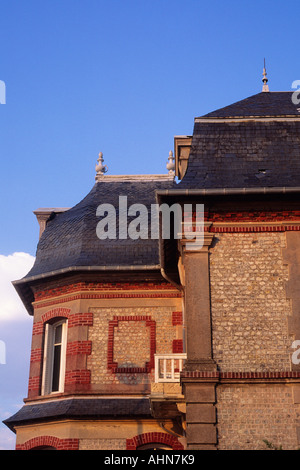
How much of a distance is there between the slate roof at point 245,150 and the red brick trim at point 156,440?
6.57 m

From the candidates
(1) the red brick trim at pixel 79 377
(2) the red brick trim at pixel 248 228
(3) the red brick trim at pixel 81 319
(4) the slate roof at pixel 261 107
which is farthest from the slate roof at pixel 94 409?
(4) the slate roof at pixel 261 107

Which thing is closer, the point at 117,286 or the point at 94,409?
the point at 94,409

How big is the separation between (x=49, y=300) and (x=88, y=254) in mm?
1715

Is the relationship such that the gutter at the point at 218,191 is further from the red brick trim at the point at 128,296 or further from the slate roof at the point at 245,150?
the red brick trim at the point at 128,296

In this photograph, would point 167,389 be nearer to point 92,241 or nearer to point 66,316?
point 66,316

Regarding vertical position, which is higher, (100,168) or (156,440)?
(100,168)

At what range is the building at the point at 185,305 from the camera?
12.2 m

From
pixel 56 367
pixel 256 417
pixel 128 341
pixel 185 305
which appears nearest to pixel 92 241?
pixel 128 341

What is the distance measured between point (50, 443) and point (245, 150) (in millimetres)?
8685

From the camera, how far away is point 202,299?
12844 mm

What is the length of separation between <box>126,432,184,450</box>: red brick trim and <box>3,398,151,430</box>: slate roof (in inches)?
19.8

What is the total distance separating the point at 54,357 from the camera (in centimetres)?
1825

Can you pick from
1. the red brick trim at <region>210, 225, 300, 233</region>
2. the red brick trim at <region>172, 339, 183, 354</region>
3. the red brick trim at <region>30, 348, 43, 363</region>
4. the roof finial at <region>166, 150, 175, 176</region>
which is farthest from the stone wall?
the roof finial at <region>166, 150, 175, 176</region>

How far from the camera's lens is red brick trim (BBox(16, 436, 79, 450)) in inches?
639
